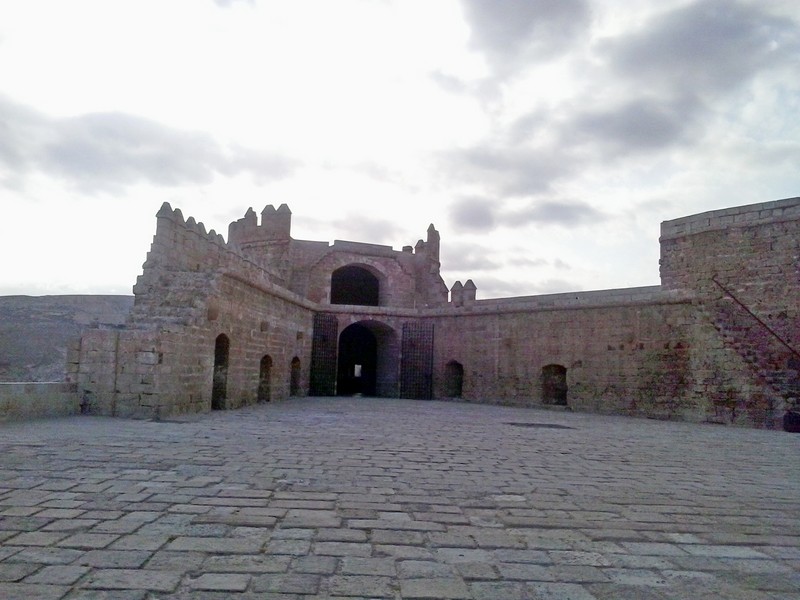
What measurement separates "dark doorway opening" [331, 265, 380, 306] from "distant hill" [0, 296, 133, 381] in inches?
420

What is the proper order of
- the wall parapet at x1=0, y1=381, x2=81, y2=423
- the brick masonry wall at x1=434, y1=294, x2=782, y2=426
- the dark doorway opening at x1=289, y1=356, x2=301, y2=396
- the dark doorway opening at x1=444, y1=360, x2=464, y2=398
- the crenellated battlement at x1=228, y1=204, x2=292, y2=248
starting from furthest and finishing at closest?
the crenellated battlement at x1=228, y1=204, x2=292, y2=248, the dark doorway opening at x1=444, y1=360, x2=464, y2=398, the dark doorway opening at x1=289, y1=356, x2=301, y2=396, the brick masonry wall at x1=434, y1=294, x2=782, y2=426, the wall parapet at x1=0, y1=381, x2=81, y2=423

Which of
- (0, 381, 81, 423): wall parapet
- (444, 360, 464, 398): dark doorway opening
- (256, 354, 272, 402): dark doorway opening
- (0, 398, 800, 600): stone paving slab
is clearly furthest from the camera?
(444, 360, 464, 398): dark doorway opening

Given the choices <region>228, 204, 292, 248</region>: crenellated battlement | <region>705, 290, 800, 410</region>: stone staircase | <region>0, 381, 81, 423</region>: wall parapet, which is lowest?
<region>0, 381, 81, 423</region>: wall parapet

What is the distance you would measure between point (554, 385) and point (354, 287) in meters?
14.4

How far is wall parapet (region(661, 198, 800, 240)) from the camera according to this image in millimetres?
14750

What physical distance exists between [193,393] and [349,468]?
6.49 m

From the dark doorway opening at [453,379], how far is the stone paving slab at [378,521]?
1382 centimetres

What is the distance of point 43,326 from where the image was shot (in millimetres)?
20156

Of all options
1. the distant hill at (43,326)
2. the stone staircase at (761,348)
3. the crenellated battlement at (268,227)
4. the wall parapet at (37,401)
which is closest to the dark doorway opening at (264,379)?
the distant hill at (43,326)

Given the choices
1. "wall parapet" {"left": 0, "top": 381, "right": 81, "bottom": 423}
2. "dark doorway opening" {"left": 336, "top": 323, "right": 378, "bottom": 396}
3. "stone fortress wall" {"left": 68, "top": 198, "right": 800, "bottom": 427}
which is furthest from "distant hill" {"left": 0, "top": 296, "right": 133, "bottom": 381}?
"dark doorway opening" {"left": 336, "top": 323, "right": 378, "bottom": 396}

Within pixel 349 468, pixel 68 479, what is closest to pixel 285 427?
pixel 349 468

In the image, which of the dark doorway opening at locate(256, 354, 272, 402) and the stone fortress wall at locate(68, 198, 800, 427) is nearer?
the stone fortress wall at locate(68, 198, 800, 427)

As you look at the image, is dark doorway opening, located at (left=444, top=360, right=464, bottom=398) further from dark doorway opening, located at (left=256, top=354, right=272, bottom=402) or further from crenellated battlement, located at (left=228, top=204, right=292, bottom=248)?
crenellated battlement, located at (left=228, top=204, right=292, bottom=248)

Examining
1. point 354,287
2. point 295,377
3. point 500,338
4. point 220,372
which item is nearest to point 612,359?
point 500,338
